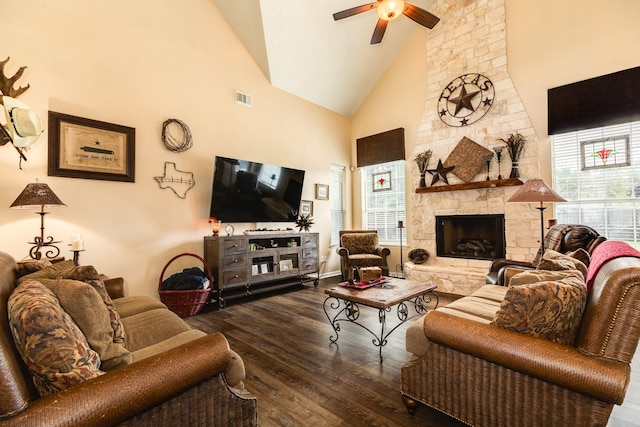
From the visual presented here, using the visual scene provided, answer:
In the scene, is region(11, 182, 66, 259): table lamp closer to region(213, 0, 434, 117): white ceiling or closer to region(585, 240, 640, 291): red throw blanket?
region(213, 0, 434, 117): white ceiling

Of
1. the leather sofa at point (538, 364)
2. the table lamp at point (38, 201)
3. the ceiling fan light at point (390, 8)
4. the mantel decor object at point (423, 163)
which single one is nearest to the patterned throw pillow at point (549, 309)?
the leather sofa at point (538, 364)

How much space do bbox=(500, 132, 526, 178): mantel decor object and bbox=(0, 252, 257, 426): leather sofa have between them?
441cm

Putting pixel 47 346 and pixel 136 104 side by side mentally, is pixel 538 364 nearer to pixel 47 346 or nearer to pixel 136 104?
pixel 47 346

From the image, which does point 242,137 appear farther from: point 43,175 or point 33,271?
point 33,271

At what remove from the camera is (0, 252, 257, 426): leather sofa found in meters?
0.80

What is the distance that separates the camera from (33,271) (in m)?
1.71

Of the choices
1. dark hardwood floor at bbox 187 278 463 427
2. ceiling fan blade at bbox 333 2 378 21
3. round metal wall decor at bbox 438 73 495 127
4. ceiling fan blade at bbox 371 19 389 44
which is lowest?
dark hardwood floor at bbox 187 278 463 427

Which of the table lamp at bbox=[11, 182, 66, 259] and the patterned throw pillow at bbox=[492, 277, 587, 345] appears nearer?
the patterned throw pillow at bbox=[492, 277, 587, 345]

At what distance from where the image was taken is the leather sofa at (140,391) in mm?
798

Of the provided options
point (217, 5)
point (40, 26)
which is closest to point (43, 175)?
point (40, 26)

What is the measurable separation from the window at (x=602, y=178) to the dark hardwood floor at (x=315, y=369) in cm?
306

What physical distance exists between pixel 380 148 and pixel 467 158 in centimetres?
167

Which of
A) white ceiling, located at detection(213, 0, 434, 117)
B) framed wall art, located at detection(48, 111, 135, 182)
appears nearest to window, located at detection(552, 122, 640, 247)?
white ceiling, located at detection(213, 0, 434, 117)

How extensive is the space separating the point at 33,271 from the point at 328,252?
4502 millimetres
